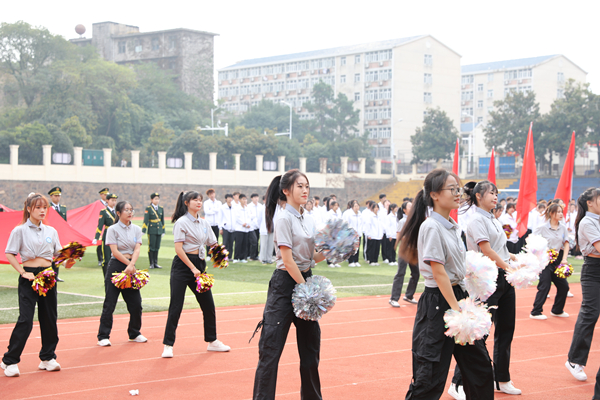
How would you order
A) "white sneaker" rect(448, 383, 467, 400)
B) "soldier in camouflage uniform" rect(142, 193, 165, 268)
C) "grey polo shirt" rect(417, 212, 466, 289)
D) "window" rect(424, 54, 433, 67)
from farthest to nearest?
"window" rect(424, 54, 433, 67), "soldier in camouflage uniform" rect(142, 193, 165, 268), "white sneaker" rect(448, 383, 467, 400), "grey polo shirt" rect(417, 212, 466, 289)

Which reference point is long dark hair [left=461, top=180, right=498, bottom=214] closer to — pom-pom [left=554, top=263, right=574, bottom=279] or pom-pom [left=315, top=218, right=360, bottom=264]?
pom-pom [left=315, top=218, right=360, bottom=264]

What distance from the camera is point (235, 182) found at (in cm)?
5112

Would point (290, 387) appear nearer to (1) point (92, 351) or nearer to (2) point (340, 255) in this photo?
(2) point (340, 255)

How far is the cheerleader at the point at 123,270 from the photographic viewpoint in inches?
313

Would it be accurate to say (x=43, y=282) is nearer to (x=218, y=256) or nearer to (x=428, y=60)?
(x=218, y=256)

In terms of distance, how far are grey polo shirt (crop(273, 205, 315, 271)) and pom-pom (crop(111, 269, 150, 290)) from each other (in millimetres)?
3592

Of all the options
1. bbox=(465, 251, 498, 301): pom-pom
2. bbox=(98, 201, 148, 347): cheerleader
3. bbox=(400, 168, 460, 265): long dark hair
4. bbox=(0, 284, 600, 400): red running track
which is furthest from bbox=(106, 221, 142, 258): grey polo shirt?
bbox=(465, 251, 498, 301): pom-pom

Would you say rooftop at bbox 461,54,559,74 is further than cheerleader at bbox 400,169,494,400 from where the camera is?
Yes

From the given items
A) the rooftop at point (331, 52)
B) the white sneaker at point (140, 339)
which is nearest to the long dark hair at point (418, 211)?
the white sneaker at point (140, 339)

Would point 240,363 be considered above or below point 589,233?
below

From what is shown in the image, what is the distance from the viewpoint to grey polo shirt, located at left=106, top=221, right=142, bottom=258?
822 centimetres

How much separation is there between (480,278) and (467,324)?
1.59ft

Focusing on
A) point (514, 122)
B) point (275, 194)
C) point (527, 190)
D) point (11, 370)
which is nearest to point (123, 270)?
point (11, 370)

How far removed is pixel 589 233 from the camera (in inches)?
249
